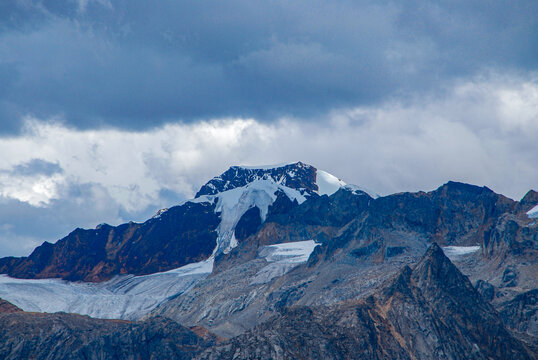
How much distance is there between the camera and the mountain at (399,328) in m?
134

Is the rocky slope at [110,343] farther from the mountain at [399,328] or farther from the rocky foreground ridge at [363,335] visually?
the mountain at [399,328]

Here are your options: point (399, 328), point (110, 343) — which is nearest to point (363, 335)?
point (399, 328)

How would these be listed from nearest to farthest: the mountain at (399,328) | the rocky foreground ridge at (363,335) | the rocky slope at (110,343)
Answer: the mountain at (399,328)
the rocky foreground ridge at (363,335)
the rocky slope at (110,343)

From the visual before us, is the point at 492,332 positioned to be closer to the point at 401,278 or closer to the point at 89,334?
the point at 401,278

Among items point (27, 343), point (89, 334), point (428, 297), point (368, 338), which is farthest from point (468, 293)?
point (27, 343)

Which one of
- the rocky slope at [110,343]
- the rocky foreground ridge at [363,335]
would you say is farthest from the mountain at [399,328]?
the rocky slope at [110,343]

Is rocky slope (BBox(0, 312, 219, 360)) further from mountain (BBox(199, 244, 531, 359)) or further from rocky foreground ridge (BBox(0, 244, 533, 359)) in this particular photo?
mountain (BBox(199, 244, 531, 359))

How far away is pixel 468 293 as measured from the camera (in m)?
170

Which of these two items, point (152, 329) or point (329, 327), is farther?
point (152, 329)

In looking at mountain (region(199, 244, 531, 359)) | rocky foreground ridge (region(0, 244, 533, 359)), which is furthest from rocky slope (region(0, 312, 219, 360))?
mountain (region(199, 244, 531, 359))

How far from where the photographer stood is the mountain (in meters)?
134

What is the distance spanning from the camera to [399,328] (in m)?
153

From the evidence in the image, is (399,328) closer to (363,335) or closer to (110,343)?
(363,335)

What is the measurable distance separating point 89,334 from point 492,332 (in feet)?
356
